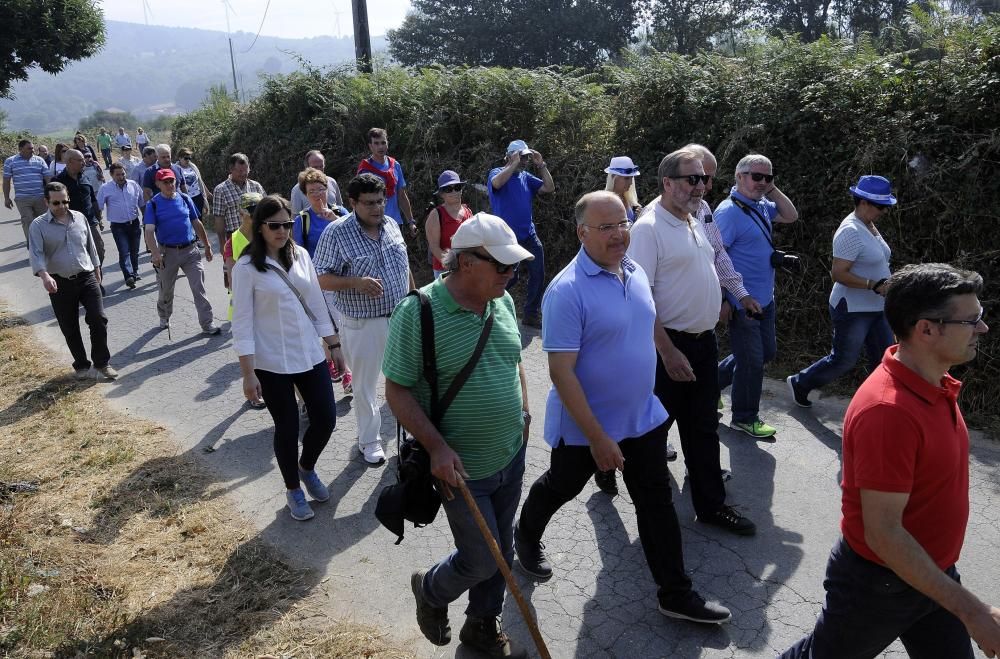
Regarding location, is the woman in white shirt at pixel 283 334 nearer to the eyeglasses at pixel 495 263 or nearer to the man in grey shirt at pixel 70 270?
the eyeglasses at pixel 495 263

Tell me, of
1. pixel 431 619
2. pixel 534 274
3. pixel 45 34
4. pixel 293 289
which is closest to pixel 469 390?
pixel 431 619

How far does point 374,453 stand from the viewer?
5344mm

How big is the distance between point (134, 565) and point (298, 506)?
92 cm

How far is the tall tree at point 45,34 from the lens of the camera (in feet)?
88.4

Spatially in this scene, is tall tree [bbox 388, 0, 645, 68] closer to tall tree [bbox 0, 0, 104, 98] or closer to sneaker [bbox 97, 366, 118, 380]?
tall tree [bbox 0, 0, 104, 98]

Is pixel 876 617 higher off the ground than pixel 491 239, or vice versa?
pixel 491 239

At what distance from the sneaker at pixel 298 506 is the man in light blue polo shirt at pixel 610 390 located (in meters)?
1.71

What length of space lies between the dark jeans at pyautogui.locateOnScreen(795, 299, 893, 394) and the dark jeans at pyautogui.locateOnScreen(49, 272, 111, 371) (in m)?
6.31

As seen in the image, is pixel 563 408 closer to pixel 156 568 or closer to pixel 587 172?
pixel 156 568

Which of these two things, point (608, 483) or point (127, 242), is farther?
point (127, 242)

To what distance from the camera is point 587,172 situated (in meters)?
9.70

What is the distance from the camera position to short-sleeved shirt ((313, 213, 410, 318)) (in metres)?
5.08

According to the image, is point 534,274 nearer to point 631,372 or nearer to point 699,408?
point 699,408

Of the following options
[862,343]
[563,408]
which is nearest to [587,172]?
[862,343]
